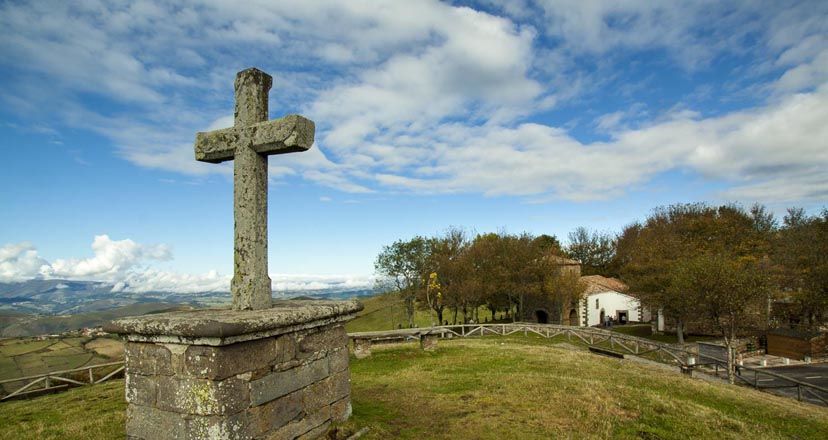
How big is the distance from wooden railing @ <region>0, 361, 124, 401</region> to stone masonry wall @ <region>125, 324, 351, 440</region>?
14.6m

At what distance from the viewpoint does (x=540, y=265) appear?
42.3 metres

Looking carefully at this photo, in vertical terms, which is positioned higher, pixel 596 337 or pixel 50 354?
pixel 50 354

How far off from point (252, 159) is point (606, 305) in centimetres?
5373

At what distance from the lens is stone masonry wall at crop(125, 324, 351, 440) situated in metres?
4.05

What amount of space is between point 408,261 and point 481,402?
118 feet

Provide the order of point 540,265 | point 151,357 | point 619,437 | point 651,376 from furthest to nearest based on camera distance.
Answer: point 540,265 → point 651,376 → point 619,437 → point 151,357

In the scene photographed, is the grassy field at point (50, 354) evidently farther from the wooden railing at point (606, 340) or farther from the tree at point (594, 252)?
the tree at point (594, 252)

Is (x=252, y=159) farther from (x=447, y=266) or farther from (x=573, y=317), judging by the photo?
(x=573, y=317)

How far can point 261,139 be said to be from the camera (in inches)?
215

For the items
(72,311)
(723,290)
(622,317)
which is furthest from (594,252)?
(72,311)

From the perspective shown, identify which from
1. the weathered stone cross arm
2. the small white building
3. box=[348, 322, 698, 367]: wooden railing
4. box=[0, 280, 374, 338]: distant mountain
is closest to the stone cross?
the weathered stone cross arm

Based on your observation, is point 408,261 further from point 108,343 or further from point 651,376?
point 651,376

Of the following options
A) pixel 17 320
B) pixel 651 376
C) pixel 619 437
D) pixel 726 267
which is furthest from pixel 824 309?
pixel 17 320

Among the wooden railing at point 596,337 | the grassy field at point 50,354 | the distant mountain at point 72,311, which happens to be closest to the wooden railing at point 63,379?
the grassy field at point 50,354
